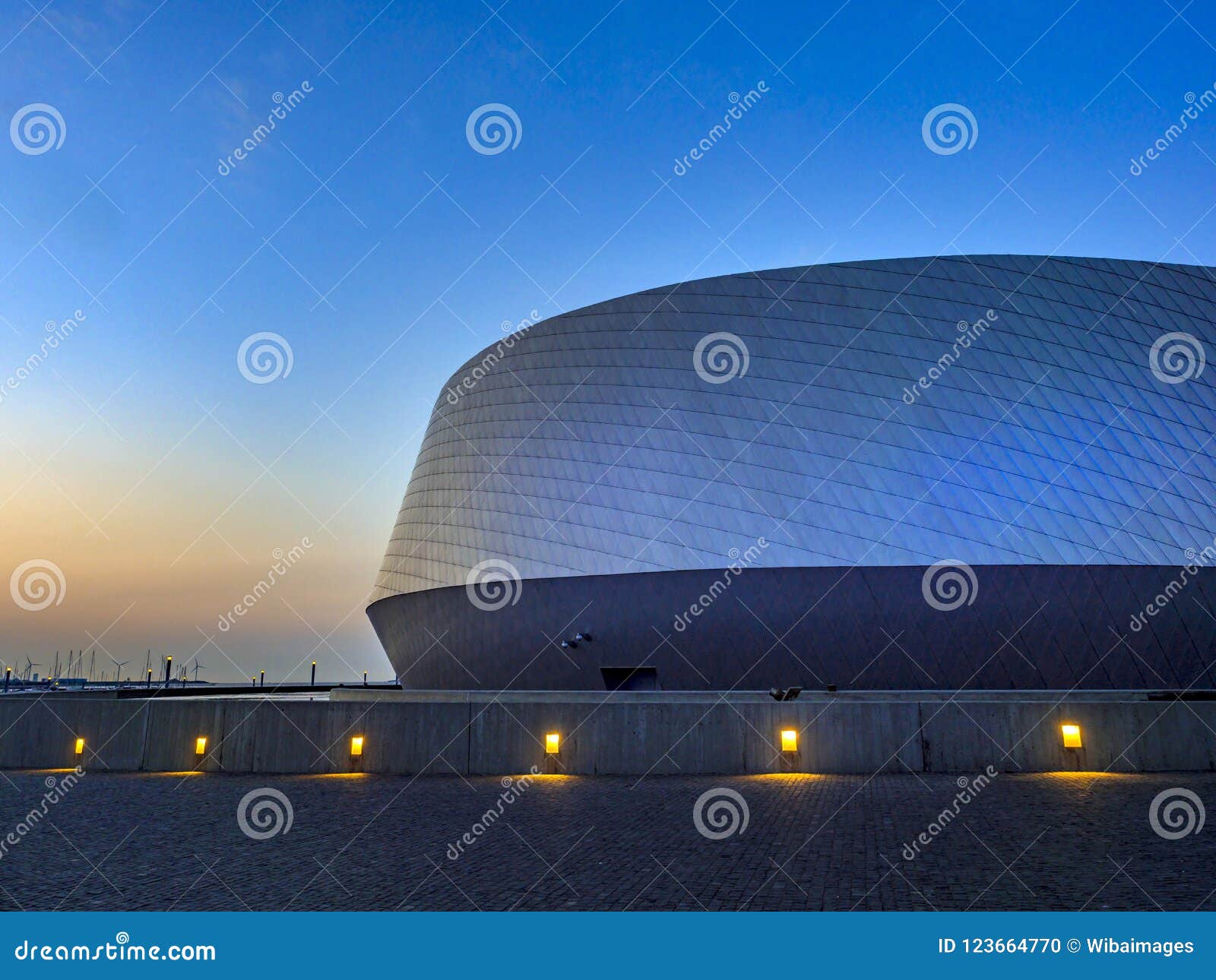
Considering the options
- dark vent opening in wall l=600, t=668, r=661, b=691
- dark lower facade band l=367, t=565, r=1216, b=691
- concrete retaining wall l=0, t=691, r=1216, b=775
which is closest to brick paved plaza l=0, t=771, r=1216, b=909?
concrete retaining wall l=0, t=691, r=1216, b=775

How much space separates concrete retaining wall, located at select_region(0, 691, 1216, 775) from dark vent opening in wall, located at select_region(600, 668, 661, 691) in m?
13.5

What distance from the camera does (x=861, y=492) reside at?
2764 centimetres

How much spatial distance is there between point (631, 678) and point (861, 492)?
9530 mm

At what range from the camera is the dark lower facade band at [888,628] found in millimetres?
25734

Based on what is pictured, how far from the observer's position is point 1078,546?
2580 cm

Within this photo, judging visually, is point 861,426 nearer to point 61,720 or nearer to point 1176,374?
point 1176,374

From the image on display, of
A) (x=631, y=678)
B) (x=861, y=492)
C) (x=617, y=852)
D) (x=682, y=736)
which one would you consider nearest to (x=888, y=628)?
(x=861, y=492)

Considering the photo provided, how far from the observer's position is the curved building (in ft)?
85.7

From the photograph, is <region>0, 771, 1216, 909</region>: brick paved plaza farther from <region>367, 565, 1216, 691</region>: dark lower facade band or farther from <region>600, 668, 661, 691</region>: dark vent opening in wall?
<region>600, 668, 661, 691</region>: dark vent opening in wall

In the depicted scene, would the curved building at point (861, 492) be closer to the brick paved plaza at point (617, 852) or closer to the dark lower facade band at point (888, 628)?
the dark lower facade band at point (888, 628)

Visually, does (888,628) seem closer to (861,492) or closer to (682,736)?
(861,492)

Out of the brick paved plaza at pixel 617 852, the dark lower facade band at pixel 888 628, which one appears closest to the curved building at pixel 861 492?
the dark lower facade band at pixel 888 628
